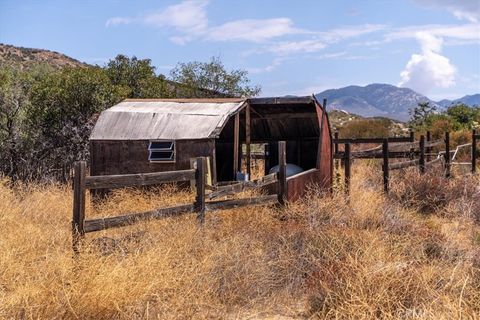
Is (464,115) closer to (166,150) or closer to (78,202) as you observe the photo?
(166,150)

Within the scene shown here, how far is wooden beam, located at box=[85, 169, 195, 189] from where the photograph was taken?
6.95 m

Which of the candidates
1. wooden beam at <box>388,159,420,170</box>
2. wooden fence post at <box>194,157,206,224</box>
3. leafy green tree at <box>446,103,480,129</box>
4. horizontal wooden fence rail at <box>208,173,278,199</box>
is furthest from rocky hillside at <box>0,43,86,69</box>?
wooden fence post at <box>194,157,206,224</box>

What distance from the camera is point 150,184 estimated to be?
840 cm

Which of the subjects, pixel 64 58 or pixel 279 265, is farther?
pixel 64 58

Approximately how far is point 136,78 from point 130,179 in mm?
16167

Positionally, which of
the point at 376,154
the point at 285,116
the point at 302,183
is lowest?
the point at 302,183

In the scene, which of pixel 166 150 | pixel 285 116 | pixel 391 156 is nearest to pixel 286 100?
Result: pixel 285 116

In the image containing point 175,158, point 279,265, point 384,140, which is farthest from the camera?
point 384,140

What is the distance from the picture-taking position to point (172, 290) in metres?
6.02

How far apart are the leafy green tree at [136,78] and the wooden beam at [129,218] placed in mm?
15140

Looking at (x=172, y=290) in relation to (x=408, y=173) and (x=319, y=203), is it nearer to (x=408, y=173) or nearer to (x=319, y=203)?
(x=319, y=203)

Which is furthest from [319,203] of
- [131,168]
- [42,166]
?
[42,166]

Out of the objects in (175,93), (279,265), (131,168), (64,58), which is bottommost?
(279,265)

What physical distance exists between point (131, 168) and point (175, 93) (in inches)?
450
